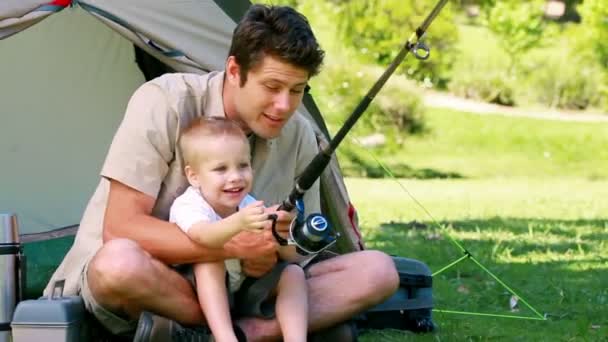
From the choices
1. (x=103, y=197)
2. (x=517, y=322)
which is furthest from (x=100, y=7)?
(x=517, y=322)

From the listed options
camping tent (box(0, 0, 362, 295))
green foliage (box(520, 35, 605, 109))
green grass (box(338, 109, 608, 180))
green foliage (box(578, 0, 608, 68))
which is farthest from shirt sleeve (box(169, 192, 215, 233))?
green foliage (box(578, 0, 608, 68))

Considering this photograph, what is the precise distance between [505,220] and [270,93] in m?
4.23

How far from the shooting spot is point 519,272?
5.15 metres

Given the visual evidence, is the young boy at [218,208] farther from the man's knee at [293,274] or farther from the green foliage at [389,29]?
the green foliage at [389,29]

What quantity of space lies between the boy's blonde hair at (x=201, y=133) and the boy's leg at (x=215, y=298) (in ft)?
0.91

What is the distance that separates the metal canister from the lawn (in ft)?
3.98

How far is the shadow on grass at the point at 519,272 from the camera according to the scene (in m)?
4.05

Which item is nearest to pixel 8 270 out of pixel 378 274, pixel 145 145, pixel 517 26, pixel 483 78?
pixel 145 145

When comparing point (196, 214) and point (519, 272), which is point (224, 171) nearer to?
point (196, 214)

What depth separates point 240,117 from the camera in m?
3.20

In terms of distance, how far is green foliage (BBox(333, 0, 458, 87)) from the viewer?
37.7 feet

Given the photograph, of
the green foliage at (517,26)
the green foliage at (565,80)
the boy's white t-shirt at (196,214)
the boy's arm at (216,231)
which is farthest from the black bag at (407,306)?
the green foliage at (517,26)

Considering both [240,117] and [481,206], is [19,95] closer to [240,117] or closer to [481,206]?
[240,117]

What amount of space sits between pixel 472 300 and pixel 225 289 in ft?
5.86
